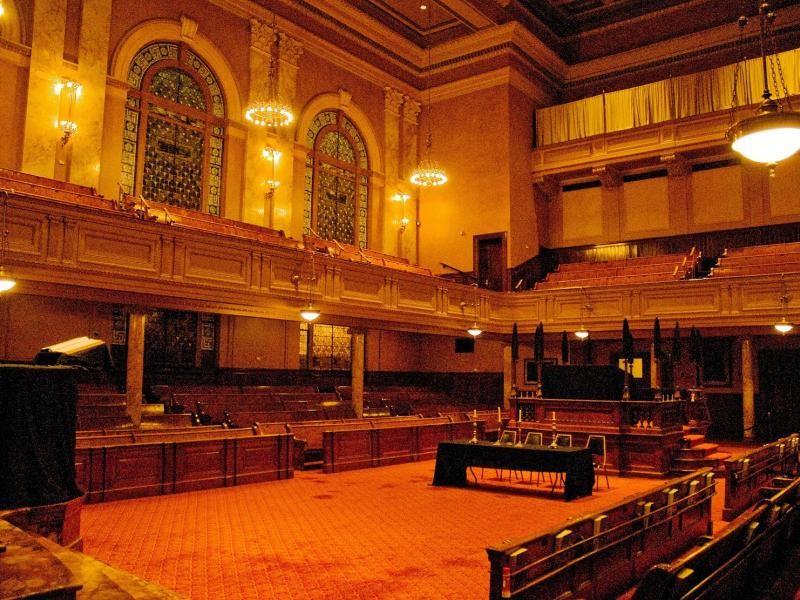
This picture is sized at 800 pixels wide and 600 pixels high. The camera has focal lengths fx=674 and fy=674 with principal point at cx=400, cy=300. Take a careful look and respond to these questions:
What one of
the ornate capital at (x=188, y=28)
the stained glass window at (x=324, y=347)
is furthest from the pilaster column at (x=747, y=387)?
the ornate capital at (x=188, y=28)

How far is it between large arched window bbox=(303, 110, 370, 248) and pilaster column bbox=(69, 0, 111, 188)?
5.14 meters

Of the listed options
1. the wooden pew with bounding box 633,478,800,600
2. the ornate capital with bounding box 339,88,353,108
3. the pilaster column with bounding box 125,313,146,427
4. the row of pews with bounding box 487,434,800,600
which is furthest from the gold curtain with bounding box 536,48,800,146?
the wooden pew with bounding box 633,478,800,600

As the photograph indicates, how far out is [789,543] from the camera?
4.48 m

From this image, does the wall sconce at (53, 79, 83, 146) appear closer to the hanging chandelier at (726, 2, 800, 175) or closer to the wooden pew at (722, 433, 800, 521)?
the hanging chandelier at (726, 2, 800, 175)

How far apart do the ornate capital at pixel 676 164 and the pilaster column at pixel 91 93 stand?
12317 mm

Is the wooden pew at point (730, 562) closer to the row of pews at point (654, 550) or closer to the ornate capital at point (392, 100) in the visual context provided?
the row of pews at point (654, 550)

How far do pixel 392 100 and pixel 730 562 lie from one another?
1628cm

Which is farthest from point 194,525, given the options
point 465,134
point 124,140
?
point 465,134

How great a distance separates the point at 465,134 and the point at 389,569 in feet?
47.9

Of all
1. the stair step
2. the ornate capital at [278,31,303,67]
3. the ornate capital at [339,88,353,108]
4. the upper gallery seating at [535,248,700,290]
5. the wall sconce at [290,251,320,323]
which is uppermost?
the ornate capital at [278,31,303,67]

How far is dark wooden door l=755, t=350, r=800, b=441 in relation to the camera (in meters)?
14.8

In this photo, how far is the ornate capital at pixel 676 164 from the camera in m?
16.2

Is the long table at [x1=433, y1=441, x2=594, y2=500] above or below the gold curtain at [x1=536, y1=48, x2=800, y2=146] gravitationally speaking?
below

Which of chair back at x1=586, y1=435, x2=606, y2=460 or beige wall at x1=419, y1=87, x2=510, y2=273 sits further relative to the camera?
beige wall at x1=419, y1=87, x2=510, y2=273
